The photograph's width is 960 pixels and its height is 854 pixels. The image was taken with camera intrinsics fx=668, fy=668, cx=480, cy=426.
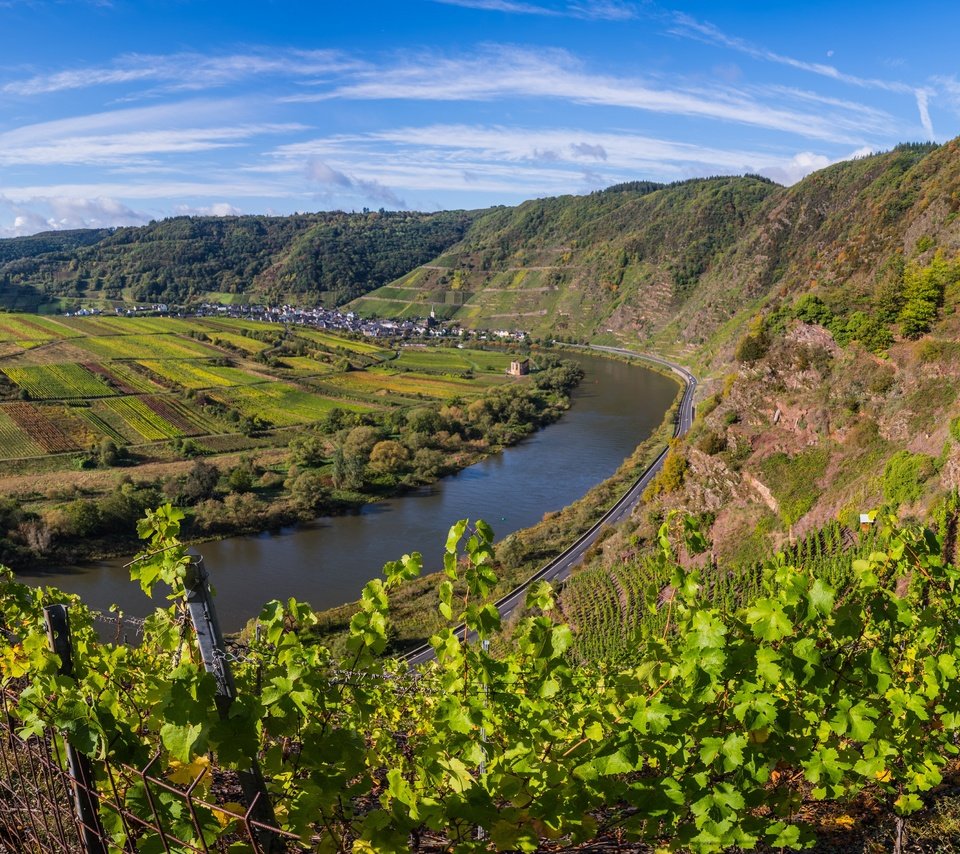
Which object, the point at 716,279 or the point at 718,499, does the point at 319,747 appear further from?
the point at 716,279

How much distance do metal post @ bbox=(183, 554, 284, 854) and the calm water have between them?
23623 mm

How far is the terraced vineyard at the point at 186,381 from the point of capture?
163 ft

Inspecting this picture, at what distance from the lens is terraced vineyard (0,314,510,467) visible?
49688mm

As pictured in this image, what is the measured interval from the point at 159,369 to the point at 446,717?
7575 cm

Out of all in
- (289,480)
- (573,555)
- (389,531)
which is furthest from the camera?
(289,480)

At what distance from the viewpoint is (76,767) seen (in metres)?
2.65

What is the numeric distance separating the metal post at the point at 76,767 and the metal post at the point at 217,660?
1.89 feet

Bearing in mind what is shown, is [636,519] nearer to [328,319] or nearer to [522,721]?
[522,721]

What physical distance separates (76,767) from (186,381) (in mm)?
69609

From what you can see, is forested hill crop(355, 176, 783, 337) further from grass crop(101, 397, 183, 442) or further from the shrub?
the shrub

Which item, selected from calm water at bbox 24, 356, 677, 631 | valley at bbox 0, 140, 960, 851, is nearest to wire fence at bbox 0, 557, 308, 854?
valley at bbox 0, 140, 960, 851

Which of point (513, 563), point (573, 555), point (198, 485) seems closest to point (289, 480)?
point (198, 485)

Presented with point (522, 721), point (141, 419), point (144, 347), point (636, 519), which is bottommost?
point (141, 419)

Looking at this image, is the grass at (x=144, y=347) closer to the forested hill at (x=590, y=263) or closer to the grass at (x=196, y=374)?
the grass at (x=196, y=374)
